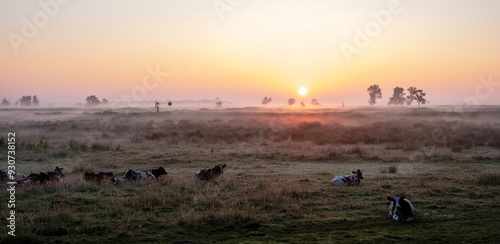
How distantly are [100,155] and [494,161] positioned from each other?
24.3 metres

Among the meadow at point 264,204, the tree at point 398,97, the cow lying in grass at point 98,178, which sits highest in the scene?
the tree at point 398,97

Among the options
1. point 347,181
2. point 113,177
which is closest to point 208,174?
point 113,177

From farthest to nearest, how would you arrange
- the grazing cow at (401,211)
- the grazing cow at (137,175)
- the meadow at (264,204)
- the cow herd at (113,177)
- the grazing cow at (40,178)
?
1. the grazing cow at (137,175)
2. the cow herd at (113,177)
3. the grazing cow at (40,178)
4. the grazing cow at (401,211)
5. the meadow at (264,204)

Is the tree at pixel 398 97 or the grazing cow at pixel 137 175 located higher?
the tree at pixel 398 97

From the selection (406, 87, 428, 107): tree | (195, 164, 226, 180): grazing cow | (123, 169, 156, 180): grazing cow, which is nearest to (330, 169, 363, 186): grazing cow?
(195, 164, 226, 180): grazing cow

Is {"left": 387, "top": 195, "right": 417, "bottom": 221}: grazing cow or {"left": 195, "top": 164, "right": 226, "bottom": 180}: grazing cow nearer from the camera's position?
{"left": 387, "top": 195, "right": 417, "bottom": 221}: grazing cow

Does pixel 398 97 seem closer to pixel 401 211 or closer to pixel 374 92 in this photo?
pixel 374 92

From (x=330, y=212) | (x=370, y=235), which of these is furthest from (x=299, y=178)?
(x=370, y=235)

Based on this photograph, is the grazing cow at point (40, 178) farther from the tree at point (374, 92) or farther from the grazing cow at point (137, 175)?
the tree at point (374, 92)

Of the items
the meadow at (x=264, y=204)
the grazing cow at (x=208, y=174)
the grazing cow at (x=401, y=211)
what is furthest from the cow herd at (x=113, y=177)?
the grazing cow at (x=401, y=211)

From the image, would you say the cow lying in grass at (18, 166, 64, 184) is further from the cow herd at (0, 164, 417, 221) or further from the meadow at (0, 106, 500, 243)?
the meadow at (0, 106, 500, 243)

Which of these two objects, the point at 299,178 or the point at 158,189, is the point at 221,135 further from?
the point at 158,189

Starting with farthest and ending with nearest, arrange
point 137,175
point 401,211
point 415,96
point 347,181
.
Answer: point 415,96 → point 137,175 → point 347,181 → point 401,211

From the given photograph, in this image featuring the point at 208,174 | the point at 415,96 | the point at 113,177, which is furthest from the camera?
the point at 415,96
